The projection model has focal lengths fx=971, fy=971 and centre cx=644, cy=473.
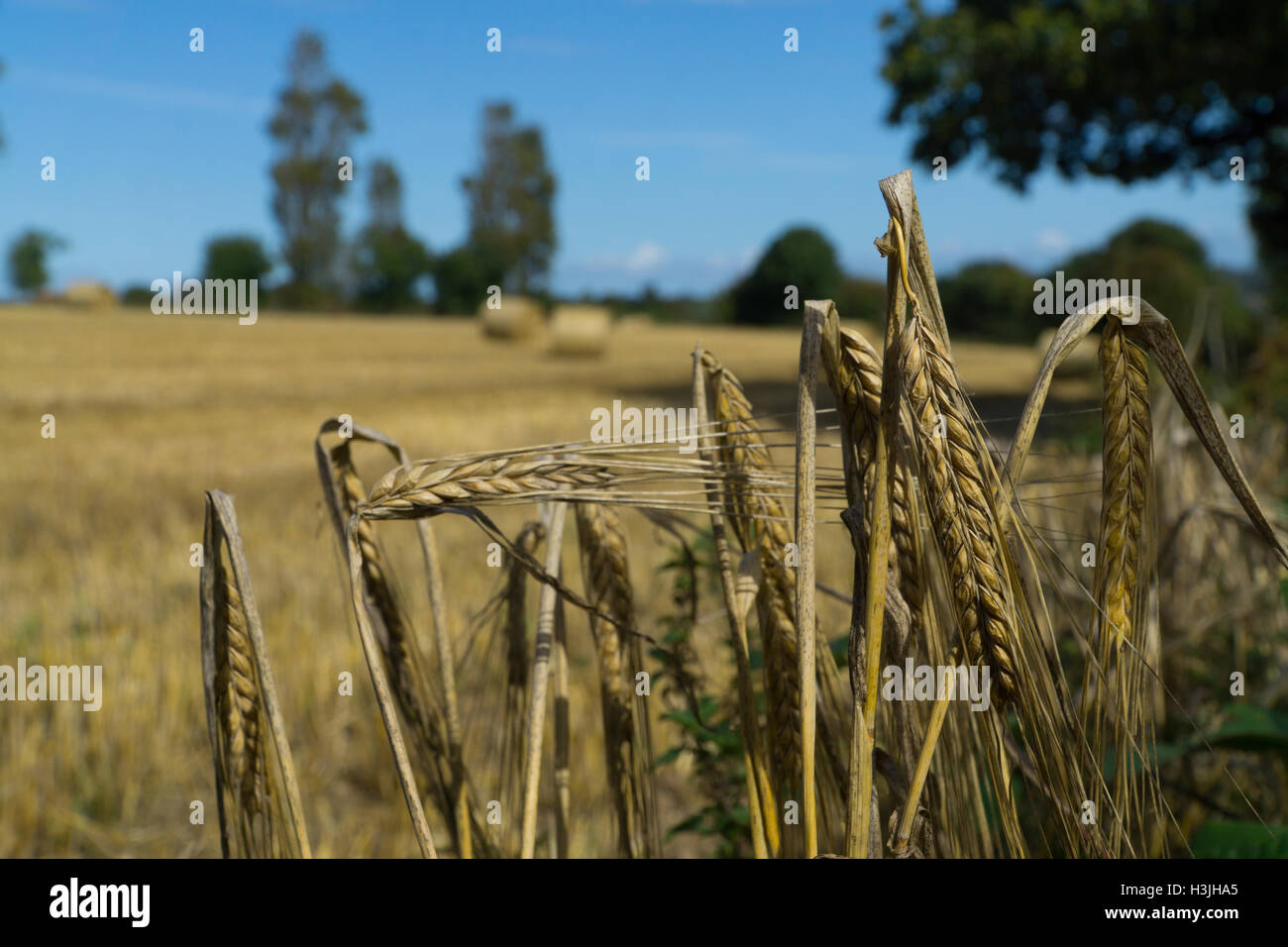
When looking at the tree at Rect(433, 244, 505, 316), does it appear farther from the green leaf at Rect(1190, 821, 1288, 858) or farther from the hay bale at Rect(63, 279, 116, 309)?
the green leaf at Rect(1190, 821, 1288, 858)

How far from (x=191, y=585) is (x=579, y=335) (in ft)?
60.5

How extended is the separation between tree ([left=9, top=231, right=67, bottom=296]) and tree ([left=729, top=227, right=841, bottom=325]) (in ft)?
163

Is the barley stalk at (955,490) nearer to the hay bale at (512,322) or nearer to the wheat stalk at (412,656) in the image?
the wheat stalk at (412,656)

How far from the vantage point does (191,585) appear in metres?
5.32

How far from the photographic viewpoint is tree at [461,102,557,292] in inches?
2665

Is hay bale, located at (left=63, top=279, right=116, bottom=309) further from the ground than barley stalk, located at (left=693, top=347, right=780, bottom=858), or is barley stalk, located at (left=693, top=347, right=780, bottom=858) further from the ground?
hay bale, located at (left=63, top=279, right=116, bottom=309)

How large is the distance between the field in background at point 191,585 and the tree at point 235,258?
5037 centimetres

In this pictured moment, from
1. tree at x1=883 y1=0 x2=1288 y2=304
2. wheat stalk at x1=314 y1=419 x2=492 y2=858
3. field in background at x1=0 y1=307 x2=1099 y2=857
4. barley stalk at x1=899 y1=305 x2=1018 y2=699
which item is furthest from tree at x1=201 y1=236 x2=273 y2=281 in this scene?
barley stalk at x1=899 y1=305 x2=1018 y2=699

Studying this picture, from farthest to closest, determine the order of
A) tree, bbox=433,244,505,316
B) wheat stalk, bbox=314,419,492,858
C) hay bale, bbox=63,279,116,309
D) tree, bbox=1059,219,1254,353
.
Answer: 1. tree, bbox=433,244,505,316
2. hay bale, bbox=63,279,116,309
3. tree, bbox=1059,219,1254,353
4. wheat stalk, bbox=314,419,492,858

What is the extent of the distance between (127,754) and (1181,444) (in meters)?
3.92

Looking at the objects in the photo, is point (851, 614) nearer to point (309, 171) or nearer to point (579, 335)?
point (579, 335)

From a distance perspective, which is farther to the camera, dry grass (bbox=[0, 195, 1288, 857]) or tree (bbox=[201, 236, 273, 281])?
tree (bbox=[201, 236, 273, 281])

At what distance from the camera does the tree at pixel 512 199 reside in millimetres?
67688

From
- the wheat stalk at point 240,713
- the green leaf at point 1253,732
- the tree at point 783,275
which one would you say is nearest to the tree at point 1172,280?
the green leaf at point 1253,732
